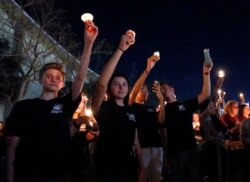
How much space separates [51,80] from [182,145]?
268 centimetres

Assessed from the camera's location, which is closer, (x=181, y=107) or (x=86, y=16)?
(x=86, y=16)

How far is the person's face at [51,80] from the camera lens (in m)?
3.46

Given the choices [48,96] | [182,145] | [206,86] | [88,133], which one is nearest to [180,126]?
[182,145]

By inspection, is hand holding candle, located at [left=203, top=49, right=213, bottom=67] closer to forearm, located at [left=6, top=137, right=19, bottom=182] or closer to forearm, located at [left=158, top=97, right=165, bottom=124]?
forearm, located at [left=158, top=97, right=165, bottom=124]

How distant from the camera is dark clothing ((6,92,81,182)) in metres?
3.12

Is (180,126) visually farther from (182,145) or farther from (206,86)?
(206,86)

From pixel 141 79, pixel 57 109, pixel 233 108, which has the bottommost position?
pixel 57 109

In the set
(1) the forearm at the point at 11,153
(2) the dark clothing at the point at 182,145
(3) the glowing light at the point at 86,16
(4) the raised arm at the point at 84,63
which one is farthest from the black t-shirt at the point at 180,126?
(1) the forearm at the point at 11,153

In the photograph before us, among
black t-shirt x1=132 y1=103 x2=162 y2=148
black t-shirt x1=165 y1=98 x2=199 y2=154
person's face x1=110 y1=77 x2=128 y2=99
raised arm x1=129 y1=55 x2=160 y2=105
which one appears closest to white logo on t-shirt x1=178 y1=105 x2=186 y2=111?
black t-shirt x1=165 y1=98 x2=199 y2=154

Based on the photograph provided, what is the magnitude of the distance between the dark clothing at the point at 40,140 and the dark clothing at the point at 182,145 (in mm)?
2480

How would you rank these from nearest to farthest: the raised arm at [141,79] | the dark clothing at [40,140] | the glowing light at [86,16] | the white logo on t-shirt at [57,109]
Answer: the dark clothing at [40,140], the white logo on t-shirt at [57,109], the glowing light at [86,16], the raised arm at [141,79]

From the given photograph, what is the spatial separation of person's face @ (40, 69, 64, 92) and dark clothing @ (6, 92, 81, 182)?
160mm

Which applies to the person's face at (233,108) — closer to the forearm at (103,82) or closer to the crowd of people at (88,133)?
the crowd of people at (88,133)

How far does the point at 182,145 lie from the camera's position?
17.8 feet
